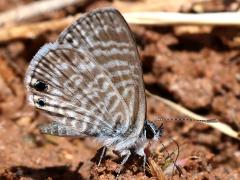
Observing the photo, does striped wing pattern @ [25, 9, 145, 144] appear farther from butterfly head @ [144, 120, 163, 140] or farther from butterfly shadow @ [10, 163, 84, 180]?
butterfly shadow @ [10, 163, 84, 180]

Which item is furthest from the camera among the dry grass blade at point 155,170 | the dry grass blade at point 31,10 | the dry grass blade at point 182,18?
the dry grass blade at point 31,10

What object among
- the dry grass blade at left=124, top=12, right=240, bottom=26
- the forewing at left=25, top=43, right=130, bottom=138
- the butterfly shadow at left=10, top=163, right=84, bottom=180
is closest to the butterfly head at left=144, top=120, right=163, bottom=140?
the forewing at left=25, top=43, right=130, bottom=138

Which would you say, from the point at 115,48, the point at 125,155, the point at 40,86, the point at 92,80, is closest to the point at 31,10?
the point at 40,86

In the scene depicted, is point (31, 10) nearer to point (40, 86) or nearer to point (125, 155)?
point (40, 86)

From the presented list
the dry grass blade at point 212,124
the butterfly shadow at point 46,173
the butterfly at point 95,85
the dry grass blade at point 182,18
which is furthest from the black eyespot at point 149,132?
the dry grass blade at point 182,18

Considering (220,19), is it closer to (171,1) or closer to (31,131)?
(171,1)

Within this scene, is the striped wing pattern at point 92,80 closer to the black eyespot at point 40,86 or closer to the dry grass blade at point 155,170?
the black eyespot at point 40,86

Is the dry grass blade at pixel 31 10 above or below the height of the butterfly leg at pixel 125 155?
above
